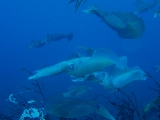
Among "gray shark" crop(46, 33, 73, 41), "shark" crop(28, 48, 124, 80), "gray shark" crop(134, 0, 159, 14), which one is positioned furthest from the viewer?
"gray shark" crop(46, 33, 73, 41)

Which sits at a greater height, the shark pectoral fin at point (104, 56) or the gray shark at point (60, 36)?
the gray shark at point (60, 36)

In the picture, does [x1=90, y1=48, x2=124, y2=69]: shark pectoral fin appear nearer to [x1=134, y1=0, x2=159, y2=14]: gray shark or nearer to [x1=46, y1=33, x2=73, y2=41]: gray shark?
[x1=134, y1=0, x2=159, y2=14]: gray shark

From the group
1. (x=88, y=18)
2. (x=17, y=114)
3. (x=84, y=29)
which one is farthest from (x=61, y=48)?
(x=17, y=114)

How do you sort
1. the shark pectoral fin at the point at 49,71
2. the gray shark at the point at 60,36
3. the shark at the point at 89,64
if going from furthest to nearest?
the gray shark at the point at 60,36
the shark at the point at 89,64
the shark pectoral fin at the point at 49,71

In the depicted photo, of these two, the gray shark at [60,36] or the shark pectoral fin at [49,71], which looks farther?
the gray shark at [60,36]

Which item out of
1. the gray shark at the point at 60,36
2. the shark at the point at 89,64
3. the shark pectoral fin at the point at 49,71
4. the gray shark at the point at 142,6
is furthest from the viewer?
the gray shark at the point at 60,36

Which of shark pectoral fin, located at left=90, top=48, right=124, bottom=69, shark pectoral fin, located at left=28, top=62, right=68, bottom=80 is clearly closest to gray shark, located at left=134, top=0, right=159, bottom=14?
shark pectoral fin, located at left=90, top=48, right=124, bottom=69

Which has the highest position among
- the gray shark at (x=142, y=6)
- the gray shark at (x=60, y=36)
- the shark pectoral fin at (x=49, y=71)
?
the gray shark at (x=60, y=36)

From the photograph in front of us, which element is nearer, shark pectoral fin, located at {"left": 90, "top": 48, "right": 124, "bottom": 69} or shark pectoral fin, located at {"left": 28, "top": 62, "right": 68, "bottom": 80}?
shark pectoral fin, located at {"left": 28, "top": 62, "right": 68, "bottom": 80}

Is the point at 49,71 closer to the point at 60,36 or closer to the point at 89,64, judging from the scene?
the point at 89,64

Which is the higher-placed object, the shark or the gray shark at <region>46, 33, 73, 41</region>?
the gray shark at <region>46, 33, 73, 41</region>

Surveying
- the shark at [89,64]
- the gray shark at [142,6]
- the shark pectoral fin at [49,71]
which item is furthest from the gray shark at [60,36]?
the shark pectoral fin at [49,71]

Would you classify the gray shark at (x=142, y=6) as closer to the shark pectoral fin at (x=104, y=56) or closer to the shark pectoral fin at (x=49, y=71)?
the shark pectoral fin at (x=104, y=56)

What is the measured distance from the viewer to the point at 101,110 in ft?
10.3
